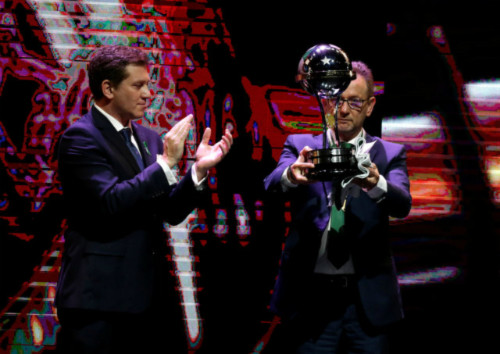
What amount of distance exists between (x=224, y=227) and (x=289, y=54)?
124 centimetres

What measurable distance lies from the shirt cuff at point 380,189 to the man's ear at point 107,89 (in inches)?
50.3

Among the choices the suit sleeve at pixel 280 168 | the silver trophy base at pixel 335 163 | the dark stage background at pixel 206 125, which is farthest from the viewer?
the dark stage background at pixel 206 125

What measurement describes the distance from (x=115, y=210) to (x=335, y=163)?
37.5 inches

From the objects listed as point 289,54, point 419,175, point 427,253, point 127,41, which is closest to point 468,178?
point 419,175

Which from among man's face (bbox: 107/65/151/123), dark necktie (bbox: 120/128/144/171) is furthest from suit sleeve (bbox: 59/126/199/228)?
man's face (bbox: 107/65/151/123)

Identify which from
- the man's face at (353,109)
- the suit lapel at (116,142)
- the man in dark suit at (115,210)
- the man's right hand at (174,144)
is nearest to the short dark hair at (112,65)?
the man in dark suit at (115,210)

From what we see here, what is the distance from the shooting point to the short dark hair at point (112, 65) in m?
2.68

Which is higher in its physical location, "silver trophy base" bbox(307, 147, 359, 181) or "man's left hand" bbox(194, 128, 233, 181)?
"man's left hand" bbox(194, 128, 233, 181)

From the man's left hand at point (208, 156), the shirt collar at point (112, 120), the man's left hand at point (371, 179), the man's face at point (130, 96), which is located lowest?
the man's left hand at point (371, 179)

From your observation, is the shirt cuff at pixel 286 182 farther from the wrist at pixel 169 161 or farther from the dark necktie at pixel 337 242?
the wrist at pixel 169 161

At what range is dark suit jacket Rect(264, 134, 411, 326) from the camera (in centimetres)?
252

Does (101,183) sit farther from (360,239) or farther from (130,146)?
(360,239)

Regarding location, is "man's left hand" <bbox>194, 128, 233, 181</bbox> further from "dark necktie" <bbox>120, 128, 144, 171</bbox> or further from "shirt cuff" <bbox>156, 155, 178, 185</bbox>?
"dark necktie" <bbox>120, 128, 144, 171</bbox>

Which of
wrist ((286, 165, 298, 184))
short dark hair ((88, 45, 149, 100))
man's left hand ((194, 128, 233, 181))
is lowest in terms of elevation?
wrist ((286, 165, 298, 184))
